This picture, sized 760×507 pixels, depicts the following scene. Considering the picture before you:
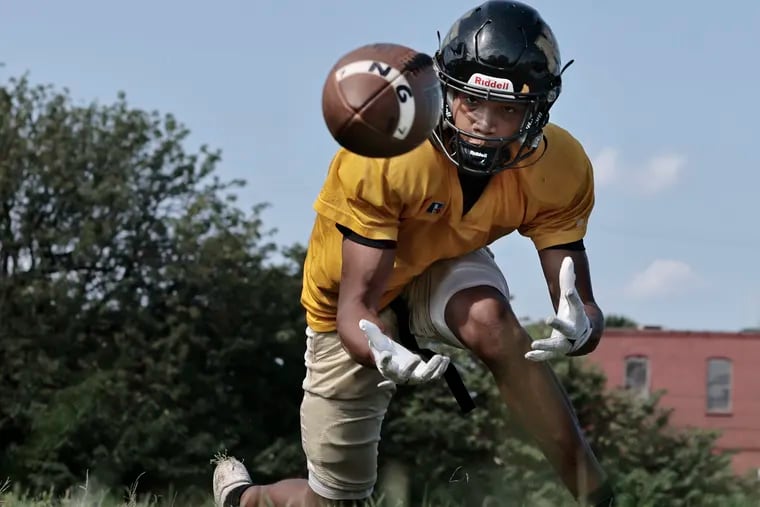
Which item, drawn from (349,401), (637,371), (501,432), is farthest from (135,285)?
(349,401)

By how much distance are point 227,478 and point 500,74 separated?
2.19 metres

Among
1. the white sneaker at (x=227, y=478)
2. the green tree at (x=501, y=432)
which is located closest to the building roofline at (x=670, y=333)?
the green tree at (x=501, y=432)

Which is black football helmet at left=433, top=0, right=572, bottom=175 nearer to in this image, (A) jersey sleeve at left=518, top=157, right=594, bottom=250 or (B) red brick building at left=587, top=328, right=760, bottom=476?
(A) jersey sleeve at left=518, top=157, right=594, bottom=250

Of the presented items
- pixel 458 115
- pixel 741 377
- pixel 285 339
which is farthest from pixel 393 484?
pixel 741 377

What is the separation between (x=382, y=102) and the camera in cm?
407

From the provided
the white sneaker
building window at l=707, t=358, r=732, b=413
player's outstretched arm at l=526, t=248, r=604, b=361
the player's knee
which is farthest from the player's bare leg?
building window at l=707, t=358, r=732, b=413

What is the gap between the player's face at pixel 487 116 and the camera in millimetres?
4414

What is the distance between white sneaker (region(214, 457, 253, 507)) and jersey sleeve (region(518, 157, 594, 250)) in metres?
1.68

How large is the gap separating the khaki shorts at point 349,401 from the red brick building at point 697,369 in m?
36.7

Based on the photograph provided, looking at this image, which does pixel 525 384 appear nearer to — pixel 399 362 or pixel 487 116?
pixel 399 362

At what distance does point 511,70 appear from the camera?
14.4 ft

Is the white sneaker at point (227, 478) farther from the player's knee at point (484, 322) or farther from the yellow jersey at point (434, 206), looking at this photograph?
the player's knee at point (484, 322)

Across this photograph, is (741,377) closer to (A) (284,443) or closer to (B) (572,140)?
(A) (284,443)

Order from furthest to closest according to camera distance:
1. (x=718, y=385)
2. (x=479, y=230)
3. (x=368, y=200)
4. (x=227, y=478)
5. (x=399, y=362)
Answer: (x=718, y=385), (x=227, y=478), (x=479, y=230), (x=368, y=200), (x=399, y=362)
